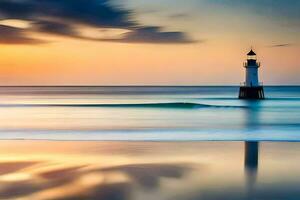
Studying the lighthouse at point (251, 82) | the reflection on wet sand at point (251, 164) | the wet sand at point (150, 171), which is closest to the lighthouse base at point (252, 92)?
the lighthouse at point (251, 82)

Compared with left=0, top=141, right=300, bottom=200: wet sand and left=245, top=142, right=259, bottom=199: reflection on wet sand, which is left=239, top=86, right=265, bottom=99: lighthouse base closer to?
left=245, top=142, right=259, bottom=199: reflection on wet sand

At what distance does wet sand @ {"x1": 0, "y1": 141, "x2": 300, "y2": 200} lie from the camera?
7.32 m

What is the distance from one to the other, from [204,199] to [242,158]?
398cm

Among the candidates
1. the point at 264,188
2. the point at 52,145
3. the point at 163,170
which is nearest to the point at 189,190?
the point at 264,188

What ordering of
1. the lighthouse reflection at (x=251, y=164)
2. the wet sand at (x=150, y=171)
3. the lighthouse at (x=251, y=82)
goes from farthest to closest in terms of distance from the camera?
the lighthouse at (x=251, y=82)
the lighthouse reflection at (x=251, y=164)
the wet sand at (x=150, y=171)

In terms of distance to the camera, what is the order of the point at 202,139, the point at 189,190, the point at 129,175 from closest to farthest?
the point at 189,190 → the point at 129,175 → the point at 202,139

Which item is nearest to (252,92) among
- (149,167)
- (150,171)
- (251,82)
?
(251,82)

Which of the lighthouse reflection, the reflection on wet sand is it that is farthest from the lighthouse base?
the reflection on wet sand

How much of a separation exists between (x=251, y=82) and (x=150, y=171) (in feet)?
99.1

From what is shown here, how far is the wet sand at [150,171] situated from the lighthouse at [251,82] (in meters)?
23.8

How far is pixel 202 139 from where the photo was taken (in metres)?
15.2

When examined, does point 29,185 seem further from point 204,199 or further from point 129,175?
point 204,199

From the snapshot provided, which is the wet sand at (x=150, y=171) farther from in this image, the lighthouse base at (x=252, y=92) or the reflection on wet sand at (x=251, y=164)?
the lighthouse base at (x=252, y=92)

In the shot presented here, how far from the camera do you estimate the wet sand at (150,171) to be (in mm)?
7316
